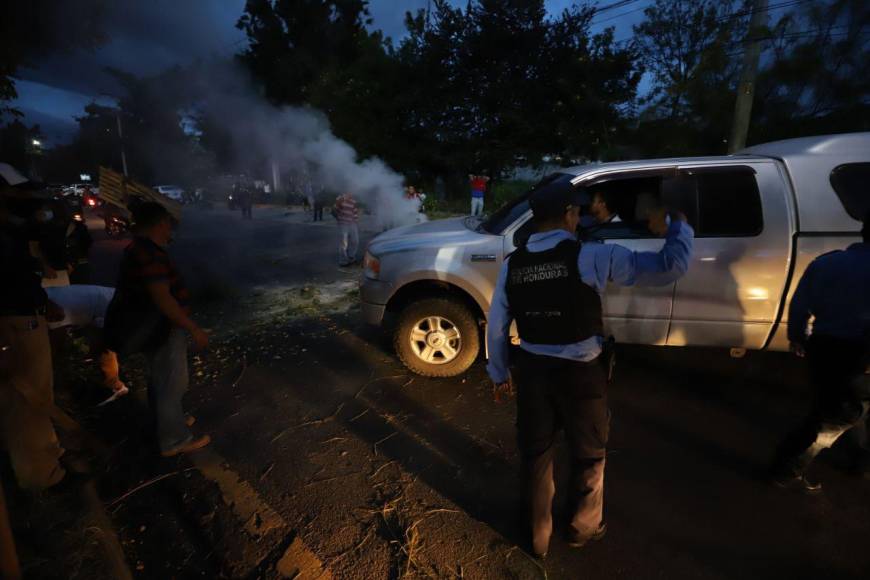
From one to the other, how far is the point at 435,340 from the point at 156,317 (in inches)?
85.1

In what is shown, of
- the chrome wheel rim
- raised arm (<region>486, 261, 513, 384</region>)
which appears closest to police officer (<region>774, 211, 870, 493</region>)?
raised arm (<region>486, 261, 513, 384</region>)

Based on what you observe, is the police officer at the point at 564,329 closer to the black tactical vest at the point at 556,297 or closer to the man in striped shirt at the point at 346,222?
the black tactical vest at the point at 556,297

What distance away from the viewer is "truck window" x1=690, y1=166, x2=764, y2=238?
3.31 m

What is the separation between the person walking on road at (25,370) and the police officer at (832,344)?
170 inches

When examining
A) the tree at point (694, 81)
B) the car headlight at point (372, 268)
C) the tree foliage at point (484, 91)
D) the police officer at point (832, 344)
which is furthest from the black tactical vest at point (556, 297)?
the tree foliage at point (484, 91)

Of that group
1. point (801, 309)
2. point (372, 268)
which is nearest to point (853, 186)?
point (801, 309)

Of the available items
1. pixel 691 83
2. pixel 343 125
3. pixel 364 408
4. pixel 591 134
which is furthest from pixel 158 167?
pixel 364 408

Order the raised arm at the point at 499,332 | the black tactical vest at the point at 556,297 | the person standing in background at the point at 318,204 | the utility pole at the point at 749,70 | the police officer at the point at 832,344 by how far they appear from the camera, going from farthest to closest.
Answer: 1. the person standing in background at the point at 318,204
2. the utility pole at the point at 749,70
3. the police officer at the point at 832,344
4. the raised arm at the point at 499,332
5. the black tactical vest at the point at 556,297

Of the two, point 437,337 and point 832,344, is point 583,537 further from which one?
point 437,337

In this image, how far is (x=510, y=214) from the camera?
13.1 ft

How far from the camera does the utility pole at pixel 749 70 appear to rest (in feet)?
29.5

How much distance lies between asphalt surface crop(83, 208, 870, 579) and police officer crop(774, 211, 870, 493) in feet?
1.26

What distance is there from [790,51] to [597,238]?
14775 millimetres

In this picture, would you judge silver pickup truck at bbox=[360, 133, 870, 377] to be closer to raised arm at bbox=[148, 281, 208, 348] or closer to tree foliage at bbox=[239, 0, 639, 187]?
raised arm at bbox=[148, 281, 208, 348]
